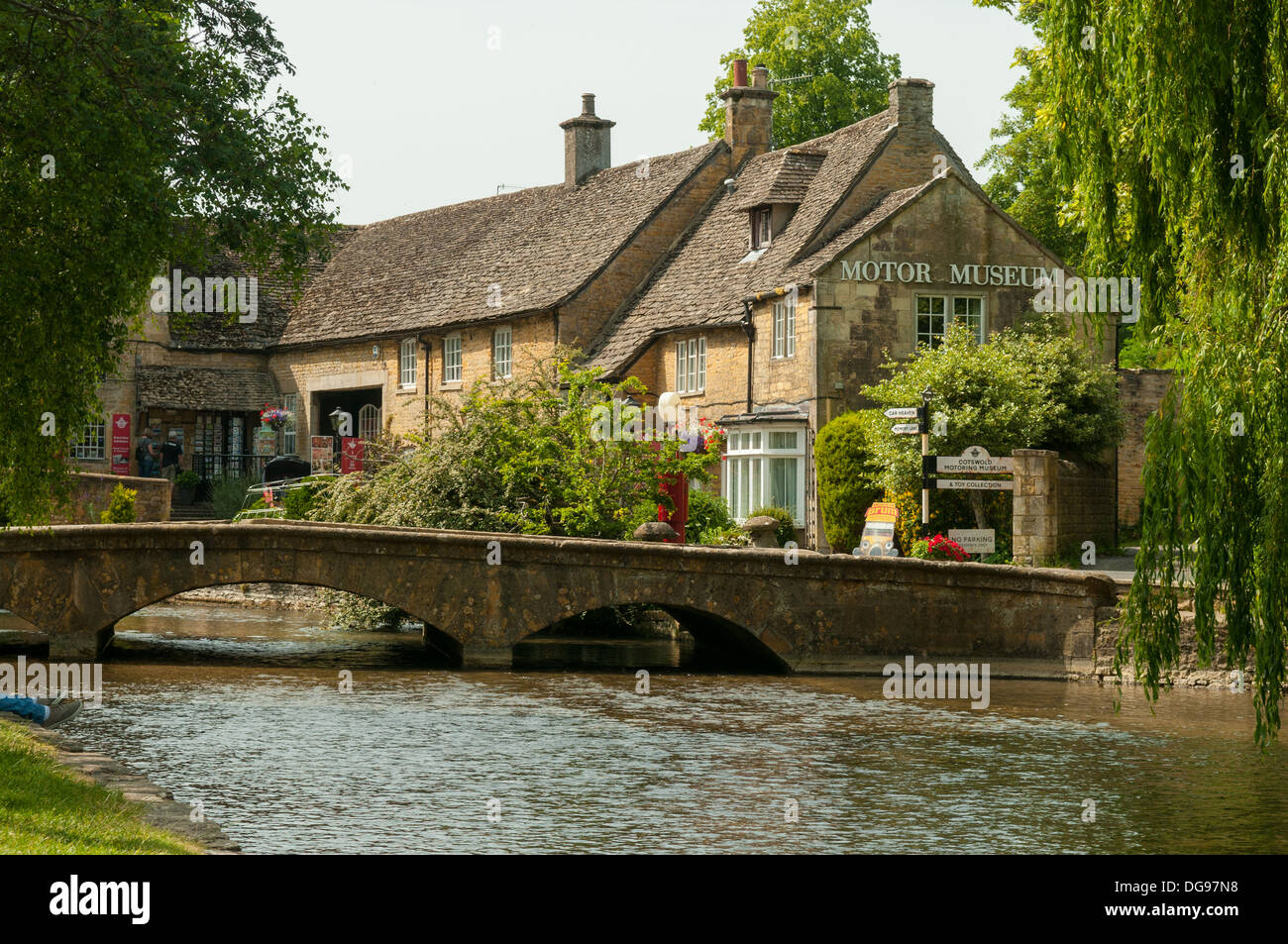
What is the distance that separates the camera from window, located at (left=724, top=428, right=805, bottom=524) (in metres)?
29.8

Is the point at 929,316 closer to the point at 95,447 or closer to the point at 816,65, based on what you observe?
the point at 816,65

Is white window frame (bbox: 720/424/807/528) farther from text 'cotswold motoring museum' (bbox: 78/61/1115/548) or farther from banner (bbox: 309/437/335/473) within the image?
banner (bbox: 309/437/335/473)

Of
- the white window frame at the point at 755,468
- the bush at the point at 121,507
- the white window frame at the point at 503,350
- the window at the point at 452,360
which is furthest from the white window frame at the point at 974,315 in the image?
the bush at the point at 121,507

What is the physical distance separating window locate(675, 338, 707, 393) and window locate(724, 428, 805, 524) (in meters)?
1.91

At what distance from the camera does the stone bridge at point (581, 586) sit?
69.2ft

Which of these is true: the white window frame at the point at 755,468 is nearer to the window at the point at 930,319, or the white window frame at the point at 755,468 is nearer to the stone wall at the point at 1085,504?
the window at the point at 930,319

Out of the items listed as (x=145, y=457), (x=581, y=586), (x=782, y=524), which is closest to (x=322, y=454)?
(x=145, y=457)

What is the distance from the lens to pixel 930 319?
99.9 ft

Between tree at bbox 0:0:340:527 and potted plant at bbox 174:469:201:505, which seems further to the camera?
potted plant at bbox 174:469:201:505

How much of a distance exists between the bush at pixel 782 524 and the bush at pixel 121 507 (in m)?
11.2

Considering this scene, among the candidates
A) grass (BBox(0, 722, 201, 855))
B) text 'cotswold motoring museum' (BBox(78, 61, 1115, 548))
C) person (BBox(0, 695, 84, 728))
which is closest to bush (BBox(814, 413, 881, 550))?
text 'cotswold motoring museum' (BBox(78, 61, 1115, 548))
